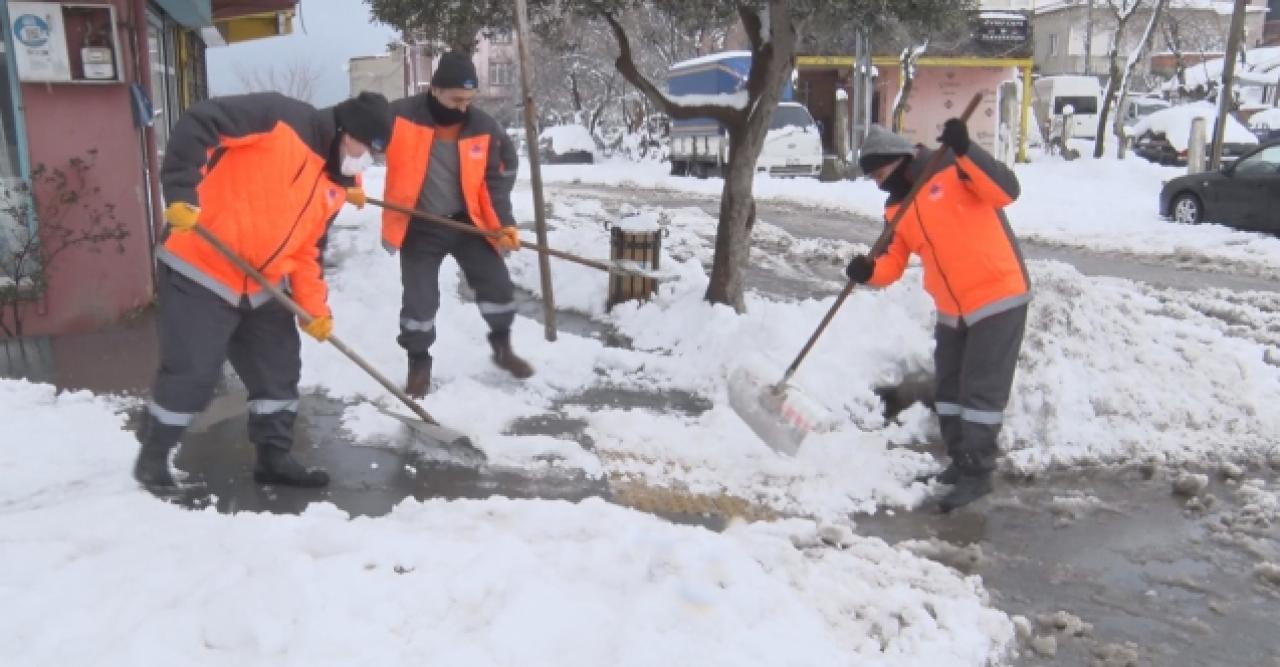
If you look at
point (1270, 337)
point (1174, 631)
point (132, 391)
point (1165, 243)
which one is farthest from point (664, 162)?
point (1174, 631)

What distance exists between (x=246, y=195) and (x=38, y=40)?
3.58 meters

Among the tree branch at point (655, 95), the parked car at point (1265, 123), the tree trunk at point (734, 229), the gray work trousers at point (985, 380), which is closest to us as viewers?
the gray work trousers at point (985, 380)

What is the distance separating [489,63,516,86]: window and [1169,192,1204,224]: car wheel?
32.2m

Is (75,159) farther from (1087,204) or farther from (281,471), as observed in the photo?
(1087,204)

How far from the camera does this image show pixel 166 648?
2660mm

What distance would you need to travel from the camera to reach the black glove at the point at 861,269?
4.65m

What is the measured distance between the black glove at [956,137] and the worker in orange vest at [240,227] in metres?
2.23

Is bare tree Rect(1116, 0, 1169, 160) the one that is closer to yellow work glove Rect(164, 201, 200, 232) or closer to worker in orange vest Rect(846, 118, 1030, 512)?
worker in orange vest Rect(846, 118, 1030, 512)

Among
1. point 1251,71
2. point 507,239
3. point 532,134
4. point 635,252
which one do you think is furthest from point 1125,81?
point 507,239

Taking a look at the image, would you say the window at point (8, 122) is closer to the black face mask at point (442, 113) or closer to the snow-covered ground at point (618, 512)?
the snow-covered ground at point (618, 512)

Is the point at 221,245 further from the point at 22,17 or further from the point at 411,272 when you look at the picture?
the point at 22,17

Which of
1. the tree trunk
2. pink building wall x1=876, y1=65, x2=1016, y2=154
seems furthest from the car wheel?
pink building wall x1=876, y1=65, x2=1016, y2=154

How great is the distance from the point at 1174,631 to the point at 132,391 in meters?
5.06

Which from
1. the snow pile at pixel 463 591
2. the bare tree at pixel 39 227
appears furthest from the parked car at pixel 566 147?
the snow pile at pixel 463 591
